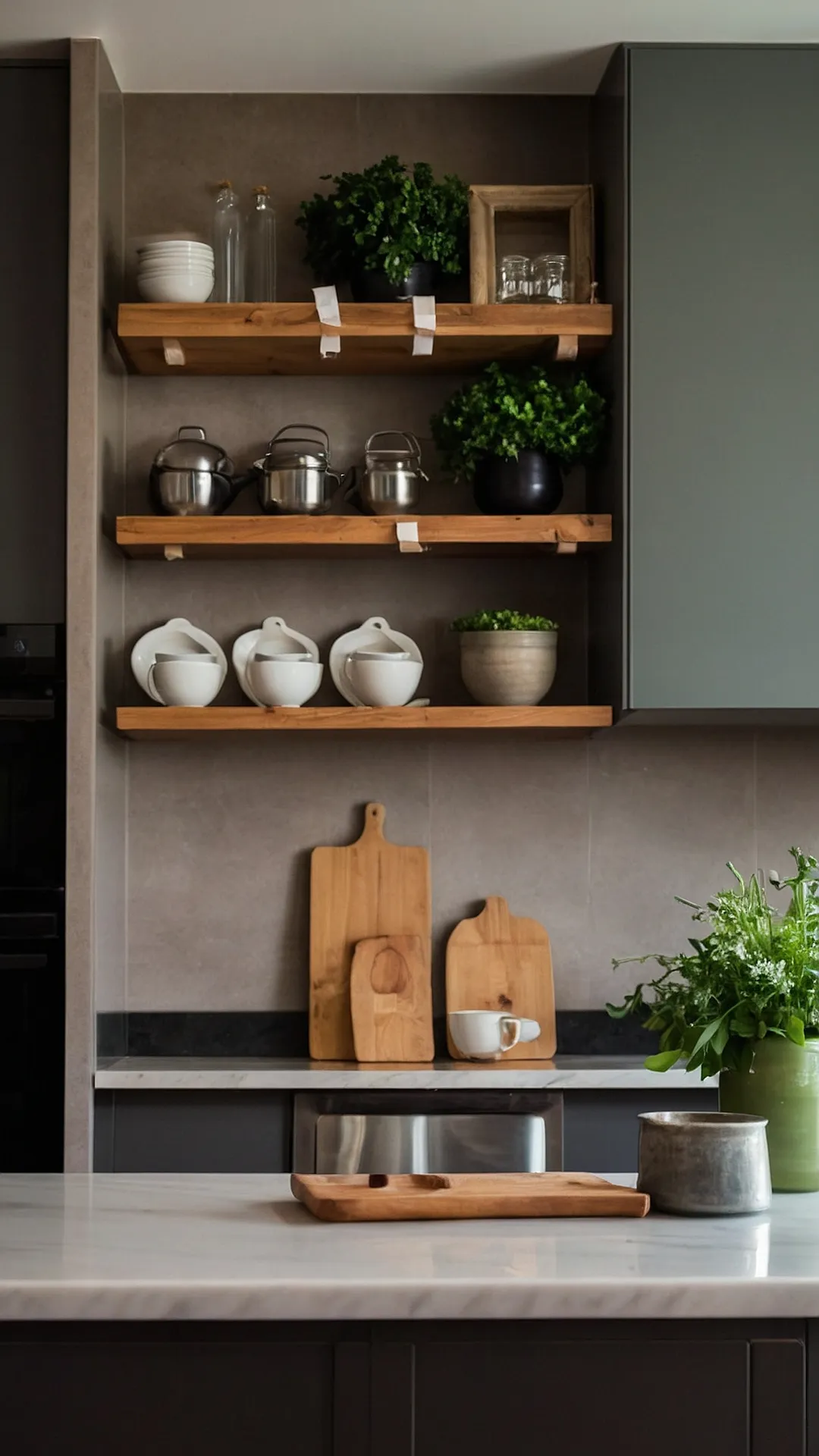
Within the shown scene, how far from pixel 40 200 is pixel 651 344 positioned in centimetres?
133

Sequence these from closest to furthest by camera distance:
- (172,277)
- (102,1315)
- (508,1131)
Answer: (102,1315)
(508,1131)
(172,277)

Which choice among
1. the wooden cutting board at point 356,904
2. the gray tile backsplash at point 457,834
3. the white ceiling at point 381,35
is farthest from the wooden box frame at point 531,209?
the wooden cutting board at point 356,904

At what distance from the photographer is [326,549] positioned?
10.4 ft

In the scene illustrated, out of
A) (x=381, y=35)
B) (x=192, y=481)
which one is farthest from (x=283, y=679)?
(x=381, y=35)

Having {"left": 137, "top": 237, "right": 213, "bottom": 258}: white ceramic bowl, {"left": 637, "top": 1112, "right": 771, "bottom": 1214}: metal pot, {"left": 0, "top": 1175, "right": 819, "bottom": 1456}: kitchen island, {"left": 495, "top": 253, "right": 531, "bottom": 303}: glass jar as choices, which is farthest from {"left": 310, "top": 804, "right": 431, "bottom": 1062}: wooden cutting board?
{"left": 0, "top": 1175, "right": 819, "bottom": 1456}: kitchen island

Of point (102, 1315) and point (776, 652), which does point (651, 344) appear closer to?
point (776, 652)

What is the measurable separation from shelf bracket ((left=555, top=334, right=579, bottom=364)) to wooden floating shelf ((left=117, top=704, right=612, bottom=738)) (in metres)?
0.76

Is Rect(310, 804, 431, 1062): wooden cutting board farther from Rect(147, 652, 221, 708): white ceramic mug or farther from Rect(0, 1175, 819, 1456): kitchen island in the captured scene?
Rect(0, 1175, 819, 1456): kitchen island

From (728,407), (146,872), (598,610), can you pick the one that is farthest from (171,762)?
(728,407)

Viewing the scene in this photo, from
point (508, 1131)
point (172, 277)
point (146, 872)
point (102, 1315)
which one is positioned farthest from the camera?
point (146, 872)

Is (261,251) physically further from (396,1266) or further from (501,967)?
(396,1266)

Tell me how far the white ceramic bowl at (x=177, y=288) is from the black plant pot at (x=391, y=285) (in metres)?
0.34

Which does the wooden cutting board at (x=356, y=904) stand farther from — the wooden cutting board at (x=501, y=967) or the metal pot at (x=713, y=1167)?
the metal pot at (x=713, y=1167)

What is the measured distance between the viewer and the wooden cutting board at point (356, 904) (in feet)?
10.5
